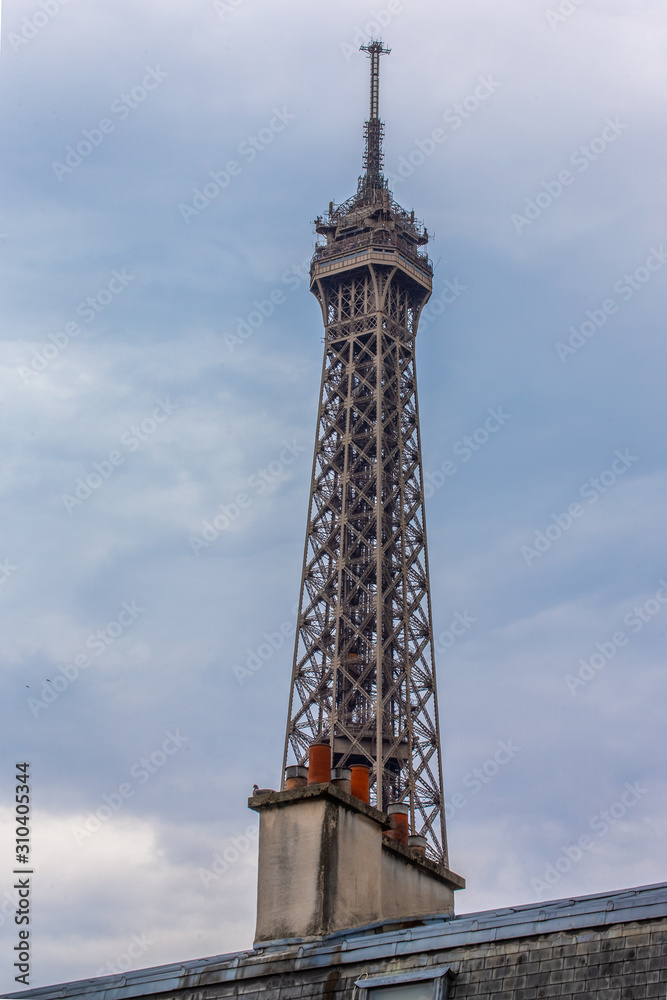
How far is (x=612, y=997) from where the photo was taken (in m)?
14.4

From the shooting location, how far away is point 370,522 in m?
76.4

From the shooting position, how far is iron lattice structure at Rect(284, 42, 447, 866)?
236ft

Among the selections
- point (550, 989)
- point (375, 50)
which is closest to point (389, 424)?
point (375, 50)

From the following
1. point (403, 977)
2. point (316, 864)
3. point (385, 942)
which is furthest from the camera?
point (316, 864)

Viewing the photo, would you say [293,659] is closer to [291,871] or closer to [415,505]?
[415,505]

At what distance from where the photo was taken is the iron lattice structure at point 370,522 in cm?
7200

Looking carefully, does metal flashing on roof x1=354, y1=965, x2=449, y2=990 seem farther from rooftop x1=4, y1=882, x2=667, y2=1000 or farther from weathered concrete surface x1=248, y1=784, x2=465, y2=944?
weathered concrete surface x1=248, y1=784, x2=465, y2=944

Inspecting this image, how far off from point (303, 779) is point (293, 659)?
55796mm

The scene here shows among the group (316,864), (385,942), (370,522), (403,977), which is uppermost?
(370,522)

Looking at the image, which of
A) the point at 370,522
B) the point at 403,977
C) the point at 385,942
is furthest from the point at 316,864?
the point at 370,522

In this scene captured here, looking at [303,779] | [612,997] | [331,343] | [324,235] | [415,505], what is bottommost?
[612,997]

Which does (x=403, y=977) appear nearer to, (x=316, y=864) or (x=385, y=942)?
(x=385, y=942)

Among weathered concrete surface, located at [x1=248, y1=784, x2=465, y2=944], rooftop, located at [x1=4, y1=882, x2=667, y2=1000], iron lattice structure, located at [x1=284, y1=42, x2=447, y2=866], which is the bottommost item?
rooftop, located at [x1=4, y1=882, x2=667, y2=1000]

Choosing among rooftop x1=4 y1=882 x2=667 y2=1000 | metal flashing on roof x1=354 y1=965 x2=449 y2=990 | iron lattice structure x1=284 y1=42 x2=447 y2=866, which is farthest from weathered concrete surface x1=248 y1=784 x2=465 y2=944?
iron lattice structure x1=284 y1=42 x2=447 y2=866
